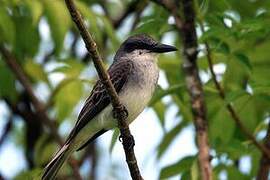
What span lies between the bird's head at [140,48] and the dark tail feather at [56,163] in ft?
2.95

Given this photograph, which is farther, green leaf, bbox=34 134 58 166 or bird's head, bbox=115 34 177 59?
green leaf, bbox=34 134 58 166

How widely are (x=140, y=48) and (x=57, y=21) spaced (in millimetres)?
663

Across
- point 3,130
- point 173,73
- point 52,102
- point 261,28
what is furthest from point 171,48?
point 3,130

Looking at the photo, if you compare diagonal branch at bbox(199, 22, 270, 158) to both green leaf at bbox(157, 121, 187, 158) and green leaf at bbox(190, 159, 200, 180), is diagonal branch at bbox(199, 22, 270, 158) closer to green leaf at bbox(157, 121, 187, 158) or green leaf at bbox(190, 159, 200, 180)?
green leaf at bbox(190, 159, 200, 180)

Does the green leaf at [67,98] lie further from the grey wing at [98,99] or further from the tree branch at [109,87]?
the tree branch at [109,87]

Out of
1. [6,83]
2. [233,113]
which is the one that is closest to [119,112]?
[233,113]

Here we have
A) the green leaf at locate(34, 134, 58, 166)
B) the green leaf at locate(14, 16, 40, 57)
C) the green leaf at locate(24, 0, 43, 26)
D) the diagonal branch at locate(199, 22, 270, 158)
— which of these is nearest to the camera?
the diagonal branch at locate(199, 22, 270, 158)

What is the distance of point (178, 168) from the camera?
4.43m

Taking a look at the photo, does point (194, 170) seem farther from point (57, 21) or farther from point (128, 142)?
point (57, 21)

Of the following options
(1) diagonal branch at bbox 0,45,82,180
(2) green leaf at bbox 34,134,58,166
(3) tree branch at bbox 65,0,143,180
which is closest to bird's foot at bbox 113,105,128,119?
(3) tree branch at bbox 65,0,143,180

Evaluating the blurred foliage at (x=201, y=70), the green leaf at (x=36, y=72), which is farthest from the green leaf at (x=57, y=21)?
the green leaf at (x=36, y=72)

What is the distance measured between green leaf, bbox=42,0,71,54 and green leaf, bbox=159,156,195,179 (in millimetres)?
1208

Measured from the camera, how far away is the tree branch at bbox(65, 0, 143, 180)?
122 inches

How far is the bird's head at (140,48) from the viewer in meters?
5.05
